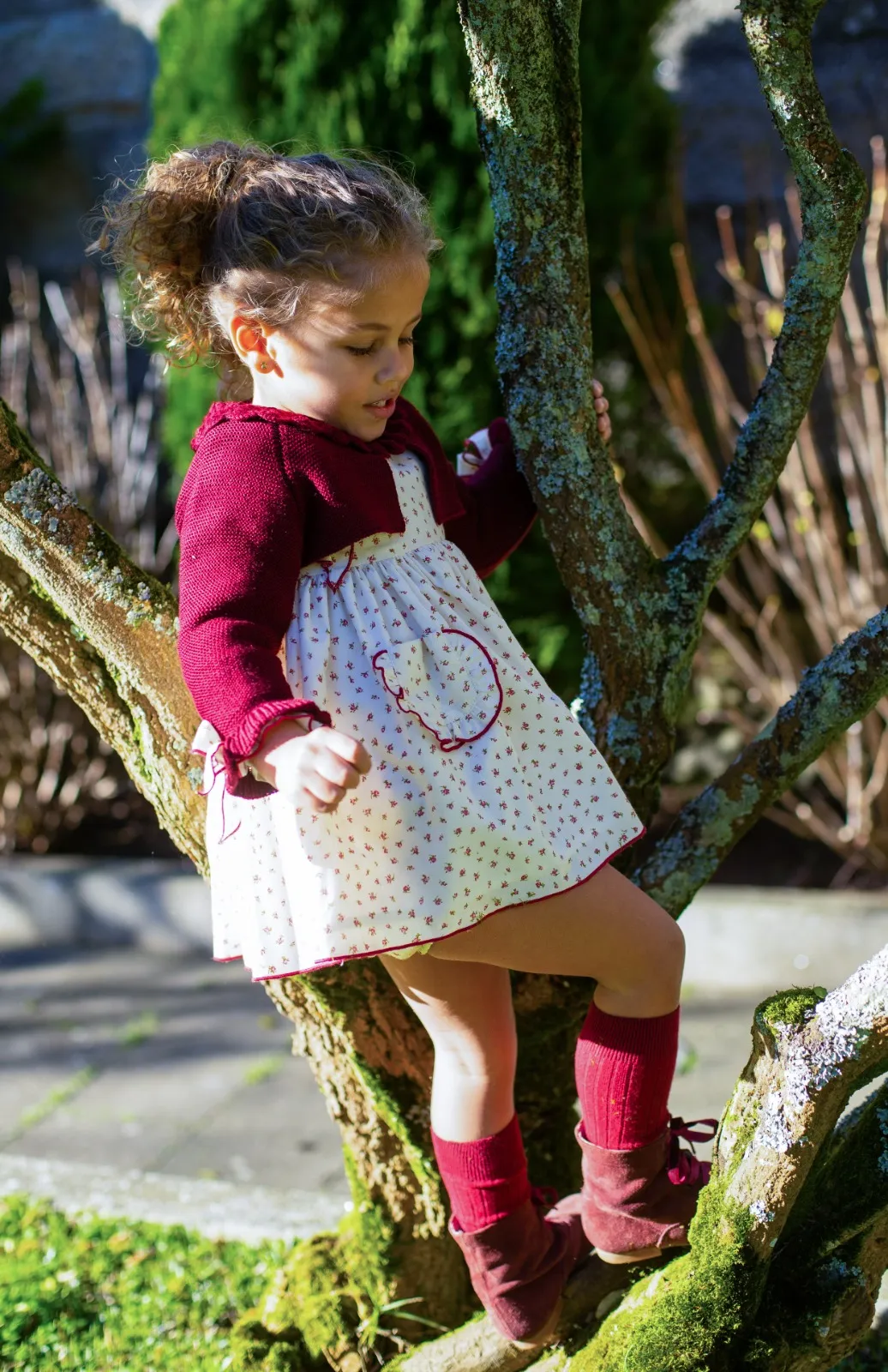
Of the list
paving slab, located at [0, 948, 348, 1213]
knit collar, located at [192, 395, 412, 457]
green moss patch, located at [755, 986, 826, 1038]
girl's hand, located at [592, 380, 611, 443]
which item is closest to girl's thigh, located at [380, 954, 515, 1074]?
green moss patch, located at [755, 986, 826, 1038]

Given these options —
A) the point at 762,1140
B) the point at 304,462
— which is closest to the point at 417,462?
the point at 304,462

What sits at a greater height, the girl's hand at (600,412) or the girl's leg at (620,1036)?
the girl's hand at (600,412)

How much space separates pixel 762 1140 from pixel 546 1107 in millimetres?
564

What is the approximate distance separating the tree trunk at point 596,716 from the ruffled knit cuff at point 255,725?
1.31ft

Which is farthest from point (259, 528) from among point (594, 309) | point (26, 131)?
point (26, 131)

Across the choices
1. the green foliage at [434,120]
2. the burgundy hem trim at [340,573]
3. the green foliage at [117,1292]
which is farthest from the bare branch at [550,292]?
the green foliage at [434,120]

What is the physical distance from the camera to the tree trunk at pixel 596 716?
149cm

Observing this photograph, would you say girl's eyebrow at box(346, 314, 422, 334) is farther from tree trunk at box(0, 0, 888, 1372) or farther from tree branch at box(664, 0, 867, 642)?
tree branch at box(664, 0, 867, 642)

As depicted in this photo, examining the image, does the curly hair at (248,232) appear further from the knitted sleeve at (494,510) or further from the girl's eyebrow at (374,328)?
the knitted sleeve at (494,510)

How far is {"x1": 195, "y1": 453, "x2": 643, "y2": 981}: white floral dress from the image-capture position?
145cm

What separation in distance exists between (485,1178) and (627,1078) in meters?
0.22

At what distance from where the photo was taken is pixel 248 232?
154 cm

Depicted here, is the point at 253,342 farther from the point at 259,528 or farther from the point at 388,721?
the point at 388,721

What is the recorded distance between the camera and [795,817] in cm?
426
